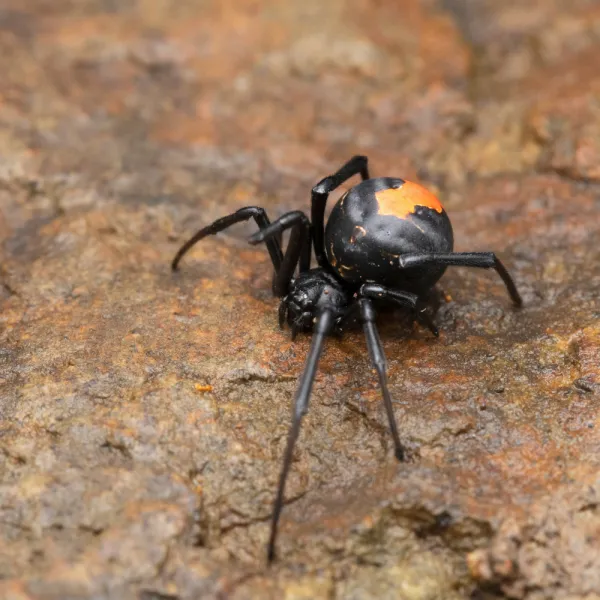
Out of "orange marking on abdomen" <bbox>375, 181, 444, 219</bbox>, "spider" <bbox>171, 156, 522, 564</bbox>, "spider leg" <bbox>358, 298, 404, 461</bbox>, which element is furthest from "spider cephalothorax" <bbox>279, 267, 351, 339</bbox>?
"orange marking on abdomen" <bbox>375, 181, 444, 219</bbox>

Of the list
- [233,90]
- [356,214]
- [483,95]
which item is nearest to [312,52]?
[233,90]

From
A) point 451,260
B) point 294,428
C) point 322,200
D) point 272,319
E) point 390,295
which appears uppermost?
point 322,200

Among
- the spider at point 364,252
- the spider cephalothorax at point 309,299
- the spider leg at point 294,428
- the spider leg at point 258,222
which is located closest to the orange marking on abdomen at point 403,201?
the spider at point 364,252

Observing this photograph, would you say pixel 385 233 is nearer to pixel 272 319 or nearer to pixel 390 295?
pixel 390 295

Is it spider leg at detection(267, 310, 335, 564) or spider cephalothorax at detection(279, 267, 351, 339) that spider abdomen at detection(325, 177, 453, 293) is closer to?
spider cephalothorax at detection(279, 267, 351, 339)

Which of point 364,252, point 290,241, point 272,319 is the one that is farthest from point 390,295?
point 272,319

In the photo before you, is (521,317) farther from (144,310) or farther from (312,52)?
(312,52)

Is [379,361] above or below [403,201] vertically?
below

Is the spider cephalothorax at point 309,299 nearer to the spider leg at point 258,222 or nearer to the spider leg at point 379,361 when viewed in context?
the spider leg at point 258,222
